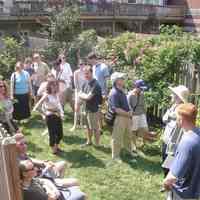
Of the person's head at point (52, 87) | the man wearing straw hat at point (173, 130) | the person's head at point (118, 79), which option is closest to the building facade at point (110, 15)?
the person's head at point (52, 87)

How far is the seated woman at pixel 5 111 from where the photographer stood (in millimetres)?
7930

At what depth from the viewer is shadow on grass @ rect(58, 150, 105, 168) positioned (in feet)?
26.1

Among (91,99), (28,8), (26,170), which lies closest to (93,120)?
(91,99)

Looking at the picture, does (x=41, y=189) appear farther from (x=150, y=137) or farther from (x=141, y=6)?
(x=141, y=6)

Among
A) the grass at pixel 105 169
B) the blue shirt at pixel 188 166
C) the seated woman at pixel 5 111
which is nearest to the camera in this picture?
the blue shirt at pixel 188 166

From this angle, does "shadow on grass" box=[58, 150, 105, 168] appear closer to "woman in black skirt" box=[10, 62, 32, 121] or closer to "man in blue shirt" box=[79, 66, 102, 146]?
"man in blue shirt" box=[79, 66, 102, 146]

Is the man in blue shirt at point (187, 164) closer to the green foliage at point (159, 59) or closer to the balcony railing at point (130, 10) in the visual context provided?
the green foliage at point (159, 59)

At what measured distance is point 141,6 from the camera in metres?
33.3

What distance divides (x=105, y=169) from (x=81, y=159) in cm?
66

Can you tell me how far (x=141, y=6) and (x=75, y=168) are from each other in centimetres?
2695

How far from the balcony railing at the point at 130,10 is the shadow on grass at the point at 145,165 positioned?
21.4m

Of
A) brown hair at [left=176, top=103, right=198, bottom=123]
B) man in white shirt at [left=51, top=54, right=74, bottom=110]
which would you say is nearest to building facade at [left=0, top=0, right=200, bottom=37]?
man in white shirt at [left=51, top=54, right=74, bottom=110]

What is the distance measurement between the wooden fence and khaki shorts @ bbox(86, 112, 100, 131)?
4780mm

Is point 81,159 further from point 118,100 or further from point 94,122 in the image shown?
point 118,100
